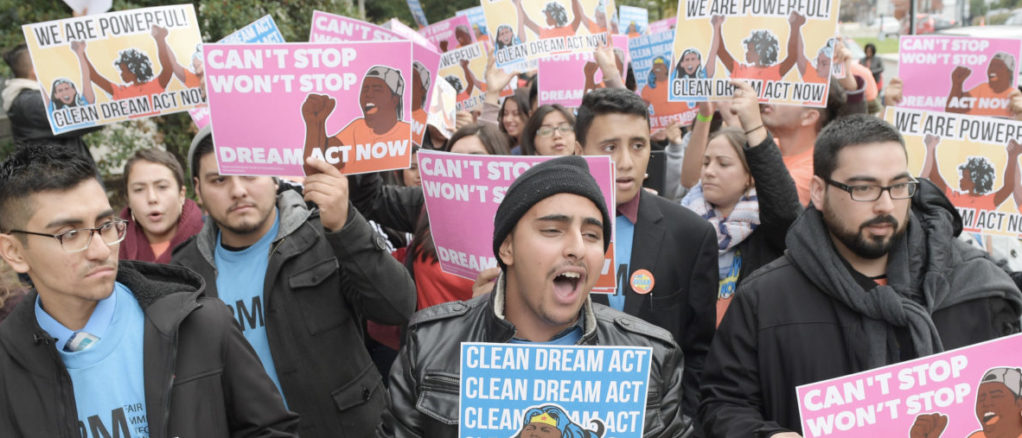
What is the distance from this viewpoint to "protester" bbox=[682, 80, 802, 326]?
12.3ft

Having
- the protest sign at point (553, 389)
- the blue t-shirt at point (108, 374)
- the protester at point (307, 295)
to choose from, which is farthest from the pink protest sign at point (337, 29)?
the protest sign at point (553, 389)

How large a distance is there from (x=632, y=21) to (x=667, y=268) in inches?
279

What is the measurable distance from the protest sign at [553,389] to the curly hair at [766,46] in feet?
10.0

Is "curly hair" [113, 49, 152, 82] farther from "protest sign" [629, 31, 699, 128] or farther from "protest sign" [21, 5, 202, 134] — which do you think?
"protest sign" [629, 31, 699, 128]

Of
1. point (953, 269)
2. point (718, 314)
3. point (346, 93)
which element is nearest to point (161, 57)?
point (346, 93)

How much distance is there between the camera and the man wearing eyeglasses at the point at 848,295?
9.43ft

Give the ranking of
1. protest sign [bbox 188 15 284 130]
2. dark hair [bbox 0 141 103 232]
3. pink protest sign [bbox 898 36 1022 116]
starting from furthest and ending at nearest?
pink protest sign [bbox 898 36 1022 116], protest sign [bbox 188 15 284 130], dark hair [bbox 0 141 103 232]

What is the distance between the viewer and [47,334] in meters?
2.51

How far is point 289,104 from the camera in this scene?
343 cm

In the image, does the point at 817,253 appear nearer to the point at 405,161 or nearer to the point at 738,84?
the point at 405,161

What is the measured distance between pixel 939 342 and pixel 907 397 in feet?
1.43

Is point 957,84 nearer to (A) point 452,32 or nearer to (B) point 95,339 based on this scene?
(A) point 452,32

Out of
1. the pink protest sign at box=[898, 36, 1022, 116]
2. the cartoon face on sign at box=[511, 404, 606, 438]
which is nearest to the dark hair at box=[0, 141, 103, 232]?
the cartoon face on sign at box=[511, 404, 606, 438]

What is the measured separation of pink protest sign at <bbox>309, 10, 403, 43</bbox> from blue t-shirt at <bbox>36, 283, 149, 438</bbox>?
3.20 metres
